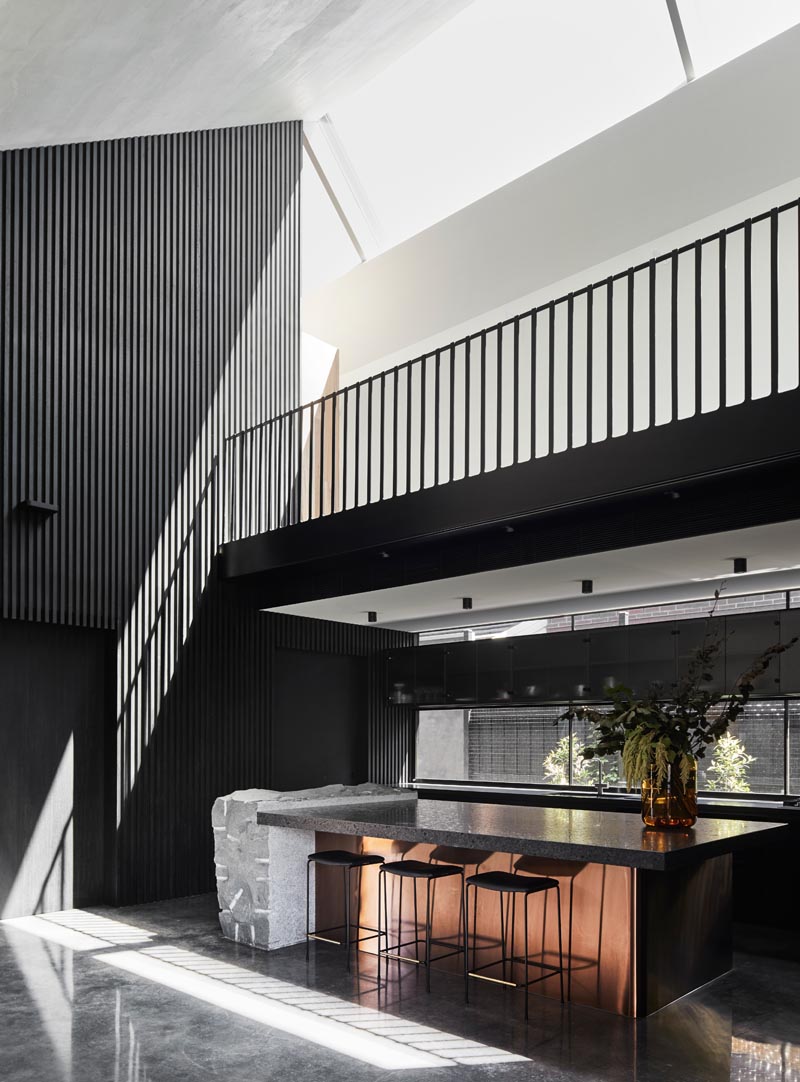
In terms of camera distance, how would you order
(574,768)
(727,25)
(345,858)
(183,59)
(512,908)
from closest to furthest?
(512,908) < (345,858) < (183,59) < (727,25) < (574,768)

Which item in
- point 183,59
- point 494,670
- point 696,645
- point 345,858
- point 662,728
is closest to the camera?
point 662,728

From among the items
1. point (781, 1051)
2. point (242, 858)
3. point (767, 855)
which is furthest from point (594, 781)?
point (781, 1051)

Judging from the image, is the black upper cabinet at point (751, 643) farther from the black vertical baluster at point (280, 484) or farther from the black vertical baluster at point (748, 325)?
the black vertical baluster at point (280, 484)

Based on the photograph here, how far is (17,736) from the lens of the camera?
7.45 m

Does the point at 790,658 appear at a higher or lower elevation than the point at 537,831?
higher

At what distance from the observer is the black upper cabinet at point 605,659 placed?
26.5ft

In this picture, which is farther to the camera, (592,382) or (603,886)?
(592,382)

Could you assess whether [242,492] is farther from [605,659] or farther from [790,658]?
[790,658]

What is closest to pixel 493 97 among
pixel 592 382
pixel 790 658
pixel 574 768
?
pixel 592 382

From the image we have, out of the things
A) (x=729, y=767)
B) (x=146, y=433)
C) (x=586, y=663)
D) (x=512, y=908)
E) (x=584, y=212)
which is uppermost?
(x=584, y=212)

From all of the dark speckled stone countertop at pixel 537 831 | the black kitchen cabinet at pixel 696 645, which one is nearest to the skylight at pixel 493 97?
the black kitchen cabinet at pixel 696 645

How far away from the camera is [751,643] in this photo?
7.34 metres

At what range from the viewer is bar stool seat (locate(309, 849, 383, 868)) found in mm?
5777

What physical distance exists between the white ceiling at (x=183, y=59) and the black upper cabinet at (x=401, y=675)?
5338mm
